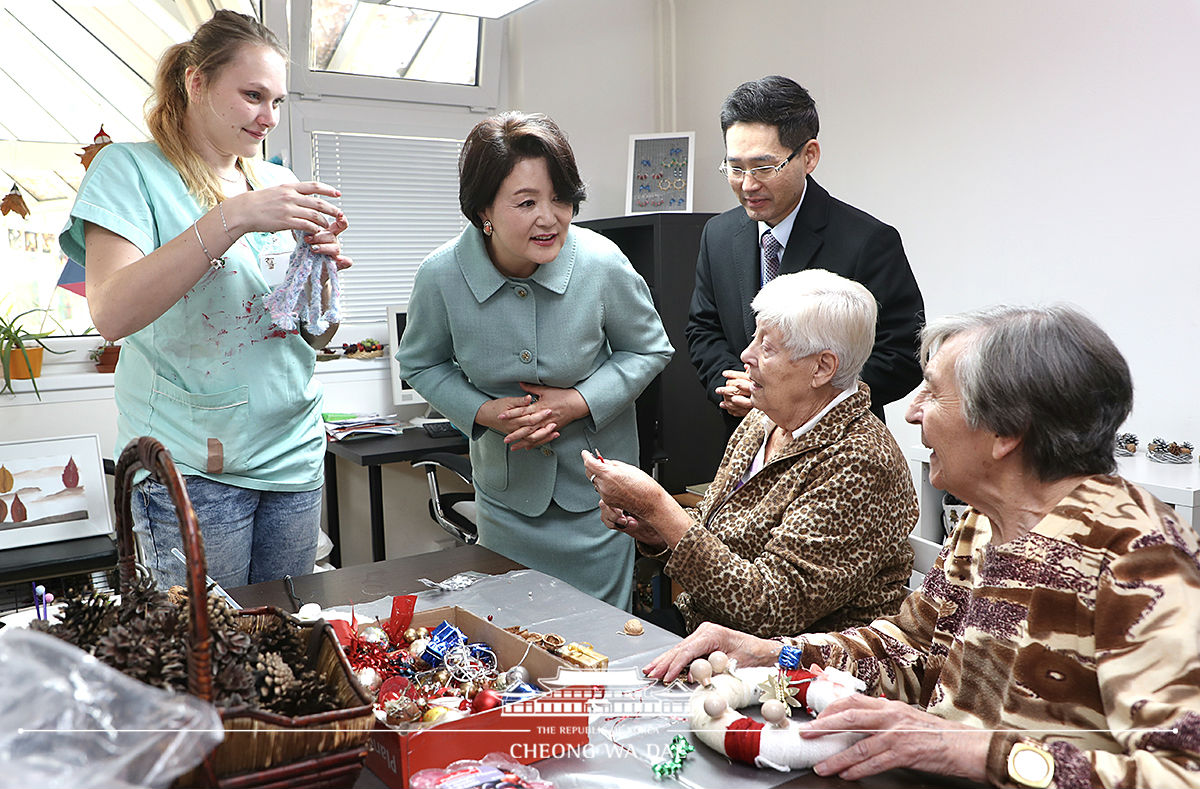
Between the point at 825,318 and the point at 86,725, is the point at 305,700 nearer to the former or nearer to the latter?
the point at 86,725

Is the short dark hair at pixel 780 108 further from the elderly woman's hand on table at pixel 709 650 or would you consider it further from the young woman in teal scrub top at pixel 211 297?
the elderly woman's hand on table at pixel 709 650

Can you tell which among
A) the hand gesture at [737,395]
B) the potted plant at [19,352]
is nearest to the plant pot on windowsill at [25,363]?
the potted plant at [19,352]

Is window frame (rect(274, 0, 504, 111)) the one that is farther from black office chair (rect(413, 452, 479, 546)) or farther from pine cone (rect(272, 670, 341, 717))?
pine cone (rect(272, 670, 341, 717))

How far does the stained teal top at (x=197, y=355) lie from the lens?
1856mm

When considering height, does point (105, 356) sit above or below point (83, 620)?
above

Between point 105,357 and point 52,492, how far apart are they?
112cm

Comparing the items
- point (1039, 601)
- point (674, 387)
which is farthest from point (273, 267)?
point (674, 387)

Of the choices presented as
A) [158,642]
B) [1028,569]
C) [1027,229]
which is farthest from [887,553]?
[1027,229]

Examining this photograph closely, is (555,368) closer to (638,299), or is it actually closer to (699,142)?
(638,299)

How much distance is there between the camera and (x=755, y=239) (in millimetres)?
2801

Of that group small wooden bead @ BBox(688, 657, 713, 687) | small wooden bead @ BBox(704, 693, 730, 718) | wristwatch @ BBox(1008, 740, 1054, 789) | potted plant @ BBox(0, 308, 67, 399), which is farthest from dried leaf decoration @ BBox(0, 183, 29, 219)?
wristwatch @ BBox(1008, 740, 1054, 789)

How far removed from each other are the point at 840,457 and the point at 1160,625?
771mm

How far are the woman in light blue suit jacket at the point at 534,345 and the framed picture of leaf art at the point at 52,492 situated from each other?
4.77 ft

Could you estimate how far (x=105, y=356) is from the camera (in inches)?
154
